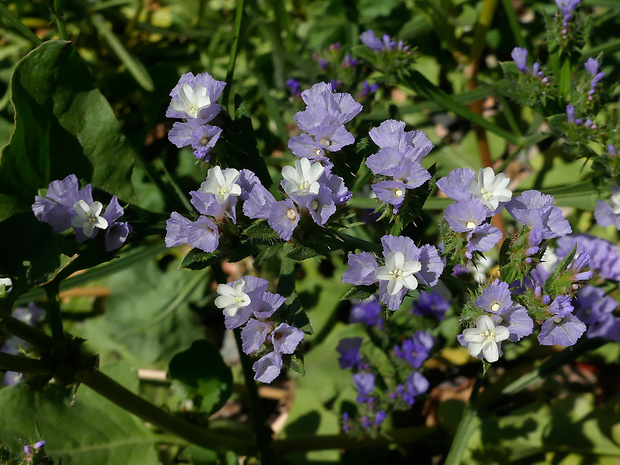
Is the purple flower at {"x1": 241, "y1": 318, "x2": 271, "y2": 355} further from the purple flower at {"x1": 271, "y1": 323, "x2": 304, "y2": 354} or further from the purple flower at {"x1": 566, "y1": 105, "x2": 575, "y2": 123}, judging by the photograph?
the purple flower at {"x1": 566, "y1": 105, "x2": 575, "y2": 123}

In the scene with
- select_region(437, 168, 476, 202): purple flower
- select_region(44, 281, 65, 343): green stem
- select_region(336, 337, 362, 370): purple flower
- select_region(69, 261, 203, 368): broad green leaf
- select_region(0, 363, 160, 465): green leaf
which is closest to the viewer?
select_region(437, 168, 476, 202): purple flower

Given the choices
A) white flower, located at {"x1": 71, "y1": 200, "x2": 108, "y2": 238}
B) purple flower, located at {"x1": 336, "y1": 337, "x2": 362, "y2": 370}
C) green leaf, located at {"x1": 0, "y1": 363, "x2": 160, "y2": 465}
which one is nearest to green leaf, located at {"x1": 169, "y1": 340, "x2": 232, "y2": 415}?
green leaf, located at {"x1": 0, "y1": 363, "x2": 160, "y2": 465}

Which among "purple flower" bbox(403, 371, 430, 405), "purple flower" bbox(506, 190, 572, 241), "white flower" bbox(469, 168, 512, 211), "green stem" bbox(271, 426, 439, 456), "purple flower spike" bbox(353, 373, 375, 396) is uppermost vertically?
"white flower" bbox(469, 168, 512, 211)

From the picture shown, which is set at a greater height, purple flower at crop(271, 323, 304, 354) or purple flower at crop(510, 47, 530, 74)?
purple flower at crop(510, 47, 530, 74)

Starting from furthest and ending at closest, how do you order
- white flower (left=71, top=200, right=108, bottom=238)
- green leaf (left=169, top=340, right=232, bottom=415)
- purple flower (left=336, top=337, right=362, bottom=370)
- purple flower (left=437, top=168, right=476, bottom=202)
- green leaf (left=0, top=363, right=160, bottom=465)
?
purple flower (left=336, top=337, right=362, bottom=370) → green leaf (left=169, top=340, right=232, bottom=415) → green leaf (left=0, top=363, right=160, bottom=465) → white flower (left=71, top=200, right=108, bottom=238) → purple flower (left=437, top=168, right=476, bottom=202)

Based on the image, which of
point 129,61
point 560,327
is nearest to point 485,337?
point 560,327

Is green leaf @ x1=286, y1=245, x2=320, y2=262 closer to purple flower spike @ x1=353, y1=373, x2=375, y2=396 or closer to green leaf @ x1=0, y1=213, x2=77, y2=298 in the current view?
green leaf @ x1=0, y1=213, x2=77, y2=298

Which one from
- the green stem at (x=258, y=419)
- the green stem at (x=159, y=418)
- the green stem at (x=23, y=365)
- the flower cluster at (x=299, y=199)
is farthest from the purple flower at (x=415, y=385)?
the green stem at (x=23, y=365)

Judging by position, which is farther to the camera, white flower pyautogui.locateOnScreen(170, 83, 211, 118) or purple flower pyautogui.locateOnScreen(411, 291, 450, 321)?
purple flower pyautogui.locateOnScreen(411, 291, 450, 321)
